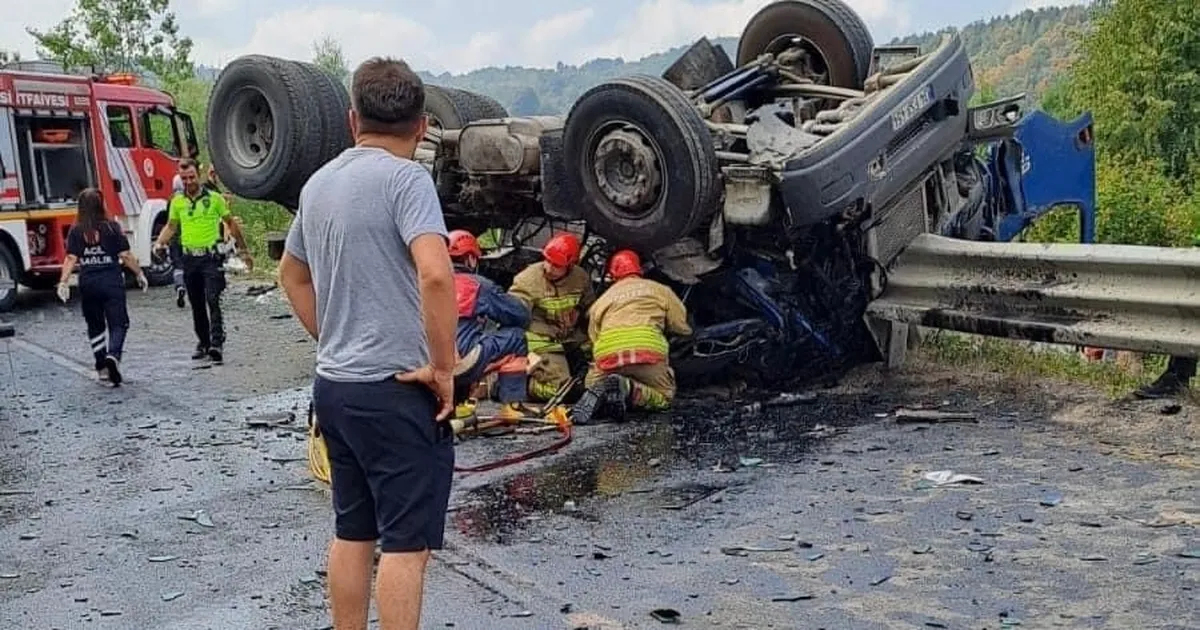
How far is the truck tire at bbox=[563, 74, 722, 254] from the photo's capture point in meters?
6.07

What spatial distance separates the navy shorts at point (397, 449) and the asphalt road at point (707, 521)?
0.77 m

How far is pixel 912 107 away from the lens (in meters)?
6.53

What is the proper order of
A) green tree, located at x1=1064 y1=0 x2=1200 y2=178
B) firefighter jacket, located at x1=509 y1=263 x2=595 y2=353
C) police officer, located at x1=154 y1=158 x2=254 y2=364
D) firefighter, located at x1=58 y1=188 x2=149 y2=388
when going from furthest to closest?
green tree, located at x1=1064 y1=0 x2=1200 y2=178, police officer, located at x1=154 y1=158 x2=254 y2=364, firefighter, located at x1=58 y1=188 x2=149 y2=388, firefighter jacket, located at x1=509 y1=263 x2=595 y2=353

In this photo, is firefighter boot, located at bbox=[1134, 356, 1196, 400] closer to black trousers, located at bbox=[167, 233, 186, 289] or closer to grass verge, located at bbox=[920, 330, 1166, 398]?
grass verge, located at bbox=[920, 330, 1166, 398]

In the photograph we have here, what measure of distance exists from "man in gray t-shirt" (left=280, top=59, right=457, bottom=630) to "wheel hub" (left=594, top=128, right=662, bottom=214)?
3.27m

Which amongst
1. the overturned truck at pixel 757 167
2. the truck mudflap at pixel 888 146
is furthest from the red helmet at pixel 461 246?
the truck mudflap at pixel 888 146

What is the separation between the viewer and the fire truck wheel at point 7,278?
12789 mm

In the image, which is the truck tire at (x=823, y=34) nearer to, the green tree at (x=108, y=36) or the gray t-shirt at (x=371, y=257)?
the gray t-shirt at (x=371, y=257)

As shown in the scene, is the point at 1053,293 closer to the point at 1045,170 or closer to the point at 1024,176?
the point at 1024,176

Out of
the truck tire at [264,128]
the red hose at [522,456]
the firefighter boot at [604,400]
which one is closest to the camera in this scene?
the red hose at [522,456]

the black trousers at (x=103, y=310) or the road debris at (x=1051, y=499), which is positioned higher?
the black trousers at (x=103, y=310)

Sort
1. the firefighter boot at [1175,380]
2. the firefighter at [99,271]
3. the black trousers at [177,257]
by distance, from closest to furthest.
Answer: the firefighter boot at [1175,380] → the firefighter at [99,271] → the black trousers at [177,257]

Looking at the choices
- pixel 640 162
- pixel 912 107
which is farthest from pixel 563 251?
pixel 912 107

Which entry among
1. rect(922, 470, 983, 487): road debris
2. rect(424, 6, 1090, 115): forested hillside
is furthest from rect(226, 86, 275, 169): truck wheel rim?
rect(424, 6, 1090, 115): forested hillside
